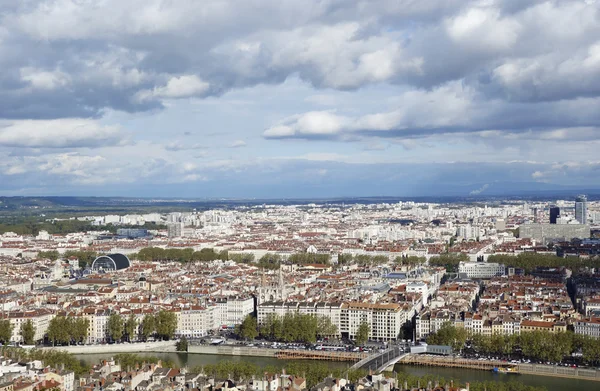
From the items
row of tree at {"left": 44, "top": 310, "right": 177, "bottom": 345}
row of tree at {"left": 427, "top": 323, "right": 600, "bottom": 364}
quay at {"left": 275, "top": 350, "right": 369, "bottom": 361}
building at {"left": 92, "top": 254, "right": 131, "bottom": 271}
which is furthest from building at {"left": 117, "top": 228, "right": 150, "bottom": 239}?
row of tree at {"left": 427, "top": 323, "right": 600, "bottom": 364}

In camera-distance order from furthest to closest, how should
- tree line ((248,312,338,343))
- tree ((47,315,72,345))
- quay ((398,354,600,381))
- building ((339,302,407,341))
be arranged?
1. building ((339,302,407,341))
2. tree line ((248,312,338,343))
3. tree ((47,315,72,345))
4. quay ((398,354,600,381))

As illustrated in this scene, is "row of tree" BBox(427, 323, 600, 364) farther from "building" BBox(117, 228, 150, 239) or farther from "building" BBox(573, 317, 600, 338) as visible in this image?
"building" BBox(117, 228, 150, 239)

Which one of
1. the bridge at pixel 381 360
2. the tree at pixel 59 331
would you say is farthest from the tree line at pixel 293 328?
the tree at pixel 59 331

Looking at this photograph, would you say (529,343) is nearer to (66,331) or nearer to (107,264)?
(66,331)

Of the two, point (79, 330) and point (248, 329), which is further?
point (248, 329)

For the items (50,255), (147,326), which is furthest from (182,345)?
(50,255)

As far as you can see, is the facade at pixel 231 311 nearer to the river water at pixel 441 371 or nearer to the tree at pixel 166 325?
the tree at pixel 166 325
